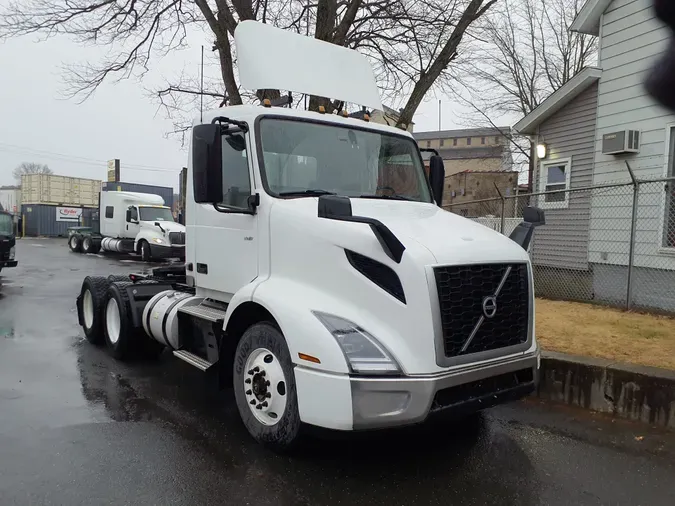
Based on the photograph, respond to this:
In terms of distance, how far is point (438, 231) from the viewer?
3578mm

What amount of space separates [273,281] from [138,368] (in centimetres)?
298

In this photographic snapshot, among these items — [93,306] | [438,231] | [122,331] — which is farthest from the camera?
[93,306]

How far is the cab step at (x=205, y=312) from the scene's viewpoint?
4429mm

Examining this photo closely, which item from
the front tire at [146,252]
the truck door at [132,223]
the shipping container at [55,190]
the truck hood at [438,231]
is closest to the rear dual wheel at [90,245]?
the truck door at [132,223]

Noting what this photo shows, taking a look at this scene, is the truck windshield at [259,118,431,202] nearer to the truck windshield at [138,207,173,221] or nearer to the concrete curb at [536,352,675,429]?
the concrete curb at [536,352,675,429]

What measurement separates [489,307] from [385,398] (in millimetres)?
926

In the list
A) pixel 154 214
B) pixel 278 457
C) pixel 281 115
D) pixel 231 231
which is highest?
pixel 281 115

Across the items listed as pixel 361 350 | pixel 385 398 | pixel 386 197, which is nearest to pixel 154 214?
pixel 386 197

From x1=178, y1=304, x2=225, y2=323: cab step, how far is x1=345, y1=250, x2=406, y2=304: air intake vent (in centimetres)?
156

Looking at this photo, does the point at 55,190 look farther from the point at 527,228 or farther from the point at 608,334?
the point at 527,228

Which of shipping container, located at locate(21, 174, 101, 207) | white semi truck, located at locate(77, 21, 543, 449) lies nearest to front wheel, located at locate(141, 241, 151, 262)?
white semi truck, located at locate(77, 21, 543, 449)

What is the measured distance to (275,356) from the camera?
141 inches

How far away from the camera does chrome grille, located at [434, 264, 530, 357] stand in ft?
10.5

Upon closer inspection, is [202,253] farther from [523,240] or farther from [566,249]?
[566,249]
